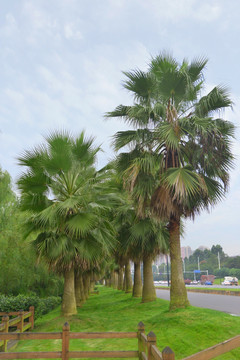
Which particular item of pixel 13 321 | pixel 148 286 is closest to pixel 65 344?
pixel 13 321

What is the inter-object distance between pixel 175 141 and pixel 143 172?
197cm

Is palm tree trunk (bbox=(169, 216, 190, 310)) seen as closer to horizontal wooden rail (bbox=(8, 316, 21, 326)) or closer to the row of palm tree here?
the row of palm tree

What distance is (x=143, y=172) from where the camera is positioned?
553 inches

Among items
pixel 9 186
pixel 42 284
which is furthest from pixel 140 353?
pixel 42 284

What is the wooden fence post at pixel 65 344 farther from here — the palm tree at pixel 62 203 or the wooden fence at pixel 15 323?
the palm tree at pixel 62 203

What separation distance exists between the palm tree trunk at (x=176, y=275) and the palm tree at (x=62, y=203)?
10.2ft

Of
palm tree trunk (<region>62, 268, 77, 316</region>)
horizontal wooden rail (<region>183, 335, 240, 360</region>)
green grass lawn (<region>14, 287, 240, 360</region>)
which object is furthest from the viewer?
palm tree trunk (<region>62, 268, 77, 316</region>)

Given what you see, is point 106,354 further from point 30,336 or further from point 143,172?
point 143,172

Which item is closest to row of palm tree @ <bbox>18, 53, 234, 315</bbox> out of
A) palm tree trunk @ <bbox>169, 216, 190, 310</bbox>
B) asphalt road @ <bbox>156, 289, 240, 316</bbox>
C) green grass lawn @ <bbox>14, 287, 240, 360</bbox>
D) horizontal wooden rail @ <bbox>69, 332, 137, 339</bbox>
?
palm tree trunk @ <bbox>169, 216, 190, 310</bbox>

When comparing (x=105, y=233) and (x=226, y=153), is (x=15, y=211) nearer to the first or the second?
(x=105, y=233)

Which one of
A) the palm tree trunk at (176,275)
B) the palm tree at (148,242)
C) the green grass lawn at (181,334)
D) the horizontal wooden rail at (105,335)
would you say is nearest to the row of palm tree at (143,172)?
the palm tree trunk at (176,275)

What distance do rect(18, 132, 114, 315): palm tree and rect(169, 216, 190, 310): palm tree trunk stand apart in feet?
10.2

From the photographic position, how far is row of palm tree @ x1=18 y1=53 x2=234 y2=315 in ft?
44.2

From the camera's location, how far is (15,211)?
2323cm
